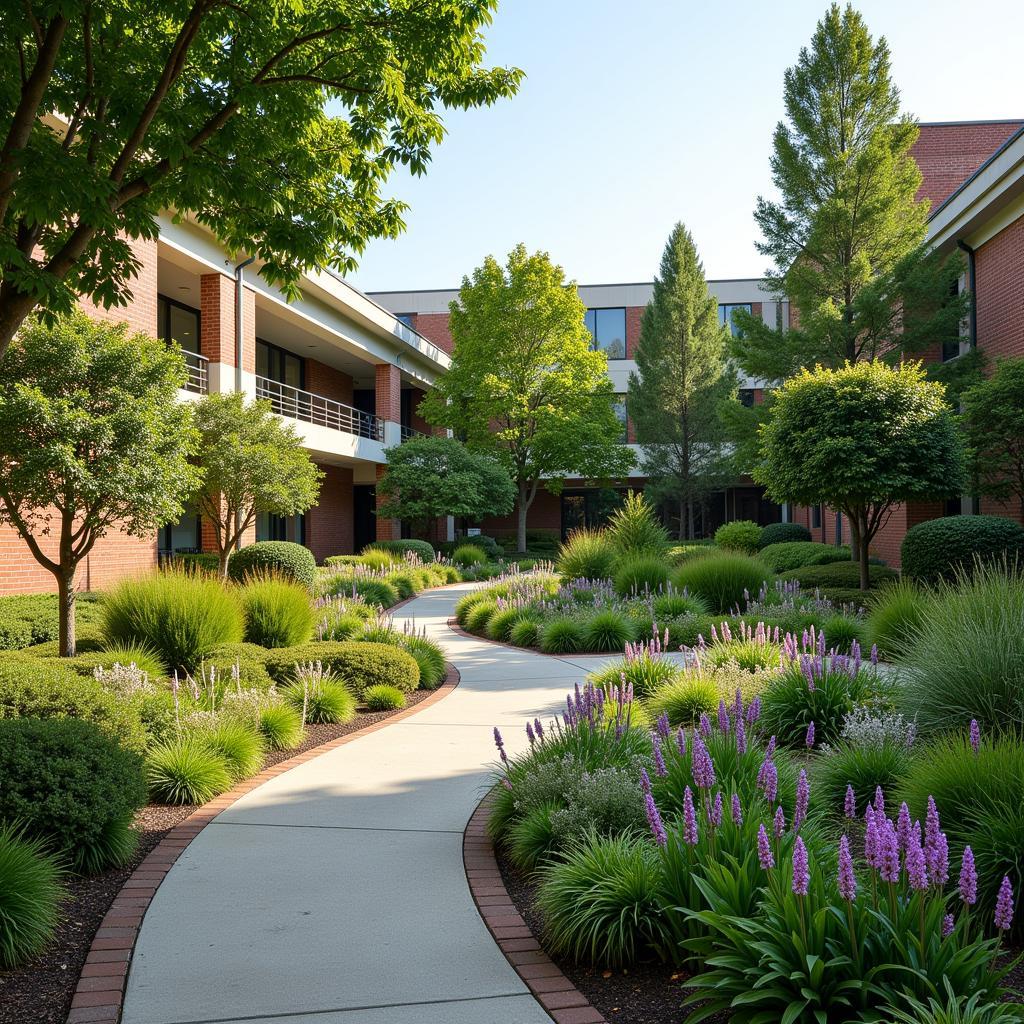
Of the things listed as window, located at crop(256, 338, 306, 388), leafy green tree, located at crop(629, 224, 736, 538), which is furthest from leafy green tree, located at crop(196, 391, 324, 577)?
leafy green tree, located at crop(629, 224, 736, 538)

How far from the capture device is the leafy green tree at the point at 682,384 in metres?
34.5

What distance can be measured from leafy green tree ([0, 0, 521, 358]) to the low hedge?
12.8 ft

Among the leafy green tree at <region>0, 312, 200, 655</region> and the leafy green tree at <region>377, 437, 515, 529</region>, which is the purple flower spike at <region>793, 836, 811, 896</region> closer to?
the leafy green tree at <region>0, 312, 200, 655</region>

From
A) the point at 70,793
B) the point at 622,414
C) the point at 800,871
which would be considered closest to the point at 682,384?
the point at 622,414

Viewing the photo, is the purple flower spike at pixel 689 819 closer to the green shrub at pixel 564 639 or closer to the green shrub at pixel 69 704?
the green shrub at pixel 69 704

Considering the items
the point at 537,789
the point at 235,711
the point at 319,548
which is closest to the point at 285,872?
the point at 537,789

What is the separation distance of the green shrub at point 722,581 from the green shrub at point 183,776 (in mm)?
8934

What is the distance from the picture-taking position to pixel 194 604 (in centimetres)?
915

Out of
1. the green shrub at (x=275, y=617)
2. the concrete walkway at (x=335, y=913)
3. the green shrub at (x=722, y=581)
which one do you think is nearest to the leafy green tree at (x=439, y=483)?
the green shrub at (x=722, y=581)

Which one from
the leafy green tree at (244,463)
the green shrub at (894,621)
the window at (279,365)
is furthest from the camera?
the window at (279,365)

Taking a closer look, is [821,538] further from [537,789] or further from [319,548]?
[537,789]

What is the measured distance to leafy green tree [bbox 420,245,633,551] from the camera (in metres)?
33.8

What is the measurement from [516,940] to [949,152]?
2815cm

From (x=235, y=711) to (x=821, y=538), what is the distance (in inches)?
1019
